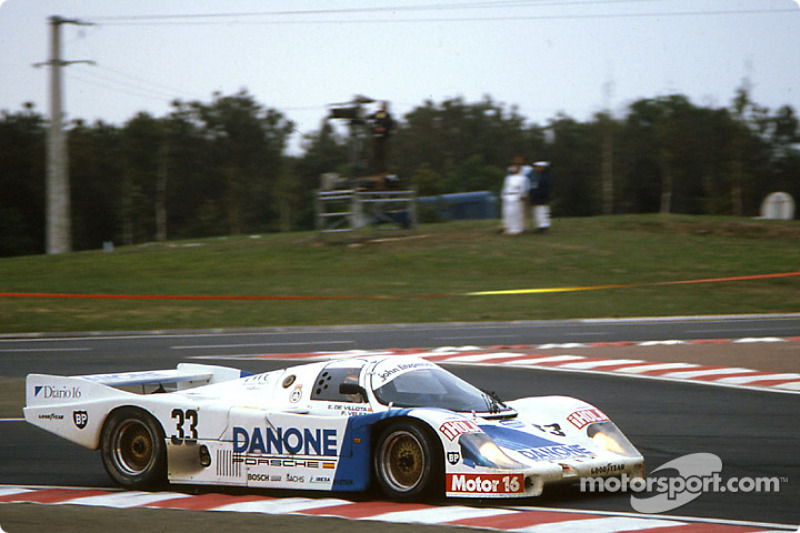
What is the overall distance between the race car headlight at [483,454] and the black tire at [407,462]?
0.22 m

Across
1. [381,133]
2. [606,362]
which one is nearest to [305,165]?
[381,133]

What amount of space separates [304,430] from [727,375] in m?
7.43

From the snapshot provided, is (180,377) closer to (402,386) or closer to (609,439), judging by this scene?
(402,386)

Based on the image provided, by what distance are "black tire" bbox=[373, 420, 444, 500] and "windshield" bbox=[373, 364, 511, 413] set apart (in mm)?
442

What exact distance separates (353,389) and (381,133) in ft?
77.4

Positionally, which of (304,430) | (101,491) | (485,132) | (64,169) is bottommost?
(101,491)

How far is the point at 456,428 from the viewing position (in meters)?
7.50

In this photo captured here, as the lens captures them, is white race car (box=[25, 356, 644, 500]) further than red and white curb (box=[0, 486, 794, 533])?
Yes

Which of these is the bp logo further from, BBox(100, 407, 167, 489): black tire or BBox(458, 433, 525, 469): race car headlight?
BBox(458, 433, 525, 469): race car headlight

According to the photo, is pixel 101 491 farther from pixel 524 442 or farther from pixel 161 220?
pixel 161 220

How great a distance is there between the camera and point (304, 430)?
26.6ft

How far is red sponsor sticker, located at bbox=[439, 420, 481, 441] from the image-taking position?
745 centimetres

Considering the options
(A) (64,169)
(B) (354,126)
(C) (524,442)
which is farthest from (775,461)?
(A) (64,169)

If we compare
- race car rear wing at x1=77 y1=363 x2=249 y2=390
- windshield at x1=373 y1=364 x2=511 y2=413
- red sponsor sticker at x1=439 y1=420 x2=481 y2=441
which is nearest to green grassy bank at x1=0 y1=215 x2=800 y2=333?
race car rear wing at x1=77 y1=363 x2=249 y2=390
